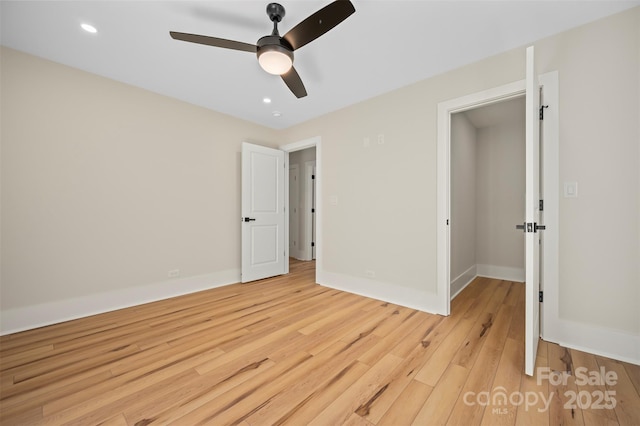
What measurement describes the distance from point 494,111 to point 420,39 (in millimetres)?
2216

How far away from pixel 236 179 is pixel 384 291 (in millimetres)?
2714

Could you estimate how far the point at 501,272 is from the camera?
4137mm

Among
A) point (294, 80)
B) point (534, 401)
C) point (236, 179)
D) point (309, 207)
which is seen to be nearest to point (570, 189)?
point (534, 401)

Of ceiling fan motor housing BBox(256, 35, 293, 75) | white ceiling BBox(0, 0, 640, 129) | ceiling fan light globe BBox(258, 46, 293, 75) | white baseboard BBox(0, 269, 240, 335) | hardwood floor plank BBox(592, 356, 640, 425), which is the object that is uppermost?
white ceiling BBox(0, 0, 640, 129)

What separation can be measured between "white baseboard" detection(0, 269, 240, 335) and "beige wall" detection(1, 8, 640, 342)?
83 mm

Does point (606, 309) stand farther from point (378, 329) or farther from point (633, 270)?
point (378, 329)

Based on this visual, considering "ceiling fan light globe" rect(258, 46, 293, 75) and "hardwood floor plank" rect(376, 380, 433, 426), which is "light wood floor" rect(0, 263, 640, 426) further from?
"ceiling fan light globe" rect(258, 46, 293, 75)

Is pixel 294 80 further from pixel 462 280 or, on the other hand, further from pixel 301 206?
pixel 301 206

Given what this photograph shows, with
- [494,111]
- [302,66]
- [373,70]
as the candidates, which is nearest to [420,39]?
[373,70]

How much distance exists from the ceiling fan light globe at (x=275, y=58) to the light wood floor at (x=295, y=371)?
215cm

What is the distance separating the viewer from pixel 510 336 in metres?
2.15

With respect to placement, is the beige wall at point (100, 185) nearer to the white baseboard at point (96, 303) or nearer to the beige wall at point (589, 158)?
the white baseboard at point (96, 303)

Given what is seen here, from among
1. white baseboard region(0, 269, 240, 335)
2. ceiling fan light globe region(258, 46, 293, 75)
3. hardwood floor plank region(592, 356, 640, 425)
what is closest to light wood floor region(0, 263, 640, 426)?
hardwood floor plank region(592, 356, 640, 425)

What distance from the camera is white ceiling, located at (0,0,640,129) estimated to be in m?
1.81
